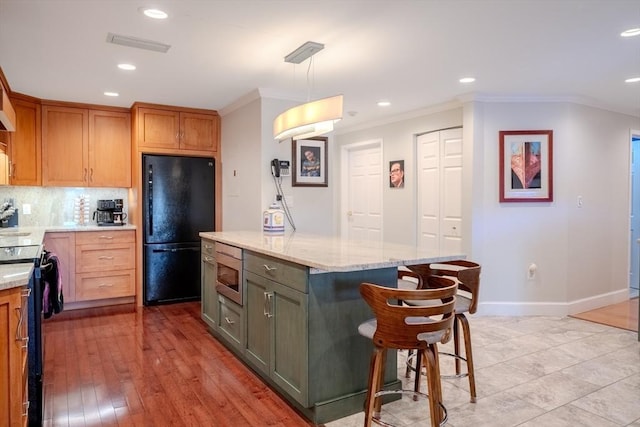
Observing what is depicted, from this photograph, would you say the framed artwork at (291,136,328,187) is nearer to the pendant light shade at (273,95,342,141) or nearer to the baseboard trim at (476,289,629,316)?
the pendant light shade at (273,95,342,141)

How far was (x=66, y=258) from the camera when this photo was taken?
178 inches

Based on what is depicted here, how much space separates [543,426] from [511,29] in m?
2.35

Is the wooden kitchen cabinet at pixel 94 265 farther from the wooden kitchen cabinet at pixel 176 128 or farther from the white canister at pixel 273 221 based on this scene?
A: the white canister at pixel 273 221

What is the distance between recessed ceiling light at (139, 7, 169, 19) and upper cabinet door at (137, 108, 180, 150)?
245 cm

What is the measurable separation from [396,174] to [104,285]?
3691 mm

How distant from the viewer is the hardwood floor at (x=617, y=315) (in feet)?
13.7

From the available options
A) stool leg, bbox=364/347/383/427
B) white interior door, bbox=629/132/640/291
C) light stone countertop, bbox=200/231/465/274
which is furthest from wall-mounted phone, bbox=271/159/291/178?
white interior door, bbox=629/132/640/291

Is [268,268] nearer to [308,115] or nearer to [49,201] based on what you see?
[308,115]

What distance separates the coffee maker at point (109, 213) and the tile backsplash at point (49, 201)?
0.18 meters

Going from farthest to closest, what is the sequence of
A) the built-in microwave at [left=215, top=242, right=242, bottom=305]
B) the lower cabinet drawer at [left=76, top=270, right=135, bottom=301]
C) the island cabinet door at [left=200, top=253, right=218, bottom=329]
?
the lower cabinet drawer at [left=76, top=270, right=135, bottom=301], the island cabinet door at [left=200, top=253, right=218, bottom=329], the built-in microwave at [left=215, top=242, right=242, bottom=305]

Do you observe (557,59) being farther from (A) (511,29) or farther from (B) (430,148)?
(B) (430,148)

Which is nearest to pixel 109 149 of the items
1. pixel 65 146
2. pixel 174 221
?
pixel 65 146

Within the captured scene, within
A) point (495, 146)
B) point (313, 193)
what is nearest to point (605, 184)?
point (495, 146)

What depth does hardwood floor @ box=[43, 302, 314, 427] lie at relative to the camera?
7.80 feet
